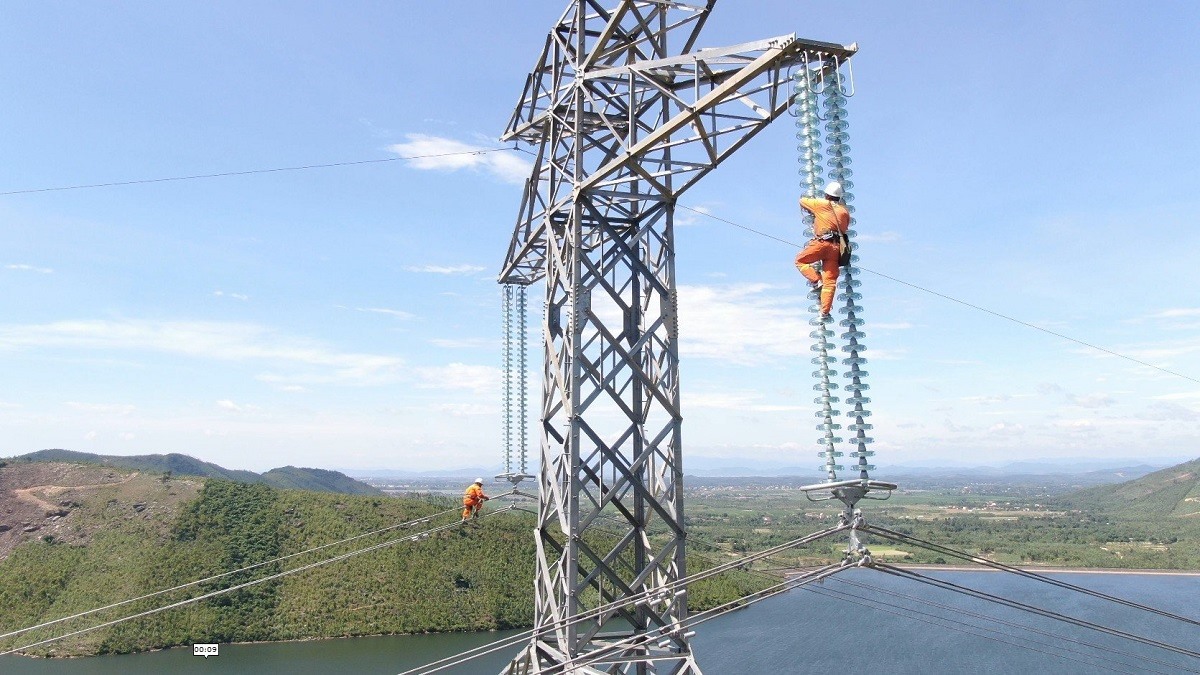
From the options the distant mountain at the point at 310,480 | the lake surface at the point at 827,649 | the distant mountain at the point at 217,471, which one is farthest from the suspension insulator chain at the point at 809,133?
the distant mountain at the point at 310,480

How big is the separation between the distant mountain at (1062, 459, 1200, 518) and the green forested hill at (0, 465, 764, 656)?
104904 millimetres

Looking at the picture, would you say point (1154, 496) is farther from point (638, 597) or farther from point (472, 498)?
point (638, 597)

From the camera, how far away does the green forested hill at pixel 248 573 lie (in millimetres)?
50375

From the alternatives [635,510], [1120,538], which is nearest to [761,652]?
[635,510]

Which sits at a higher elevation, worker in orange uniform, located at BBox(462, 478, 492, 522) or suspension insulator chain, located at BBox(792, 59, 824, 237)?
suspension insulator chain, located at BBox(792, 59, 824, 237)

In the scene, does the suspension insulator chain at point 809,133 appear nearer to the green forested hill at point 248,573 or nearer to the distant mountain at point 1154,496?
the green forested hill at point 248,573

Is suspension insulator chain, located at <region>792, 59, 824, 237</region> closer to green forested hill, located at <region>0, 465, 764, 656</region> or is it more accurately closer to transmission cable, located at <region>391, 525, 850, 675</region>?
transmission cable, located at <region>391, 525, 850, 675</region>

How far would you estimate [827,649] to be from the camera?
48.9m

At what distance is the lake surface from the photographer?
44500 millimetres

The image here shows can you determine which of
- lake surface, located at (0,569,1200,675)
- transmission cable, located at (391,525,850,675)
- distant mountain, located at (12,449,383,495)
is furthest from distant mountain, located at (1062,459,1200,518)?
transmission cable, located at (391,525,850,675)

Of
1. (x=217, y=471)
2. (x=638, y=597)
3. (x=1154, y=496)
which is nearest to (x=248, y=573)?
(x=638, y=597)

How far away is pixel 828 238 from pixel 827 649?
47.8 metres

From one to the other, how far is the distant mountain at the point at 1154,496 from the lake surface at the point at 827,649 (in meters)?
82.4

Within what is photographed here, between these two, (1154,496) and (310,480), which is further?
(310,480)
